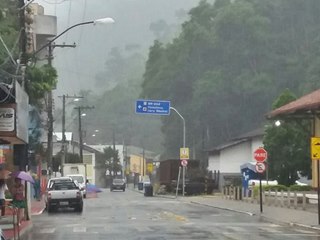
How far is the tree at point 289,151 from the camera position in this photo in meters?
45.4

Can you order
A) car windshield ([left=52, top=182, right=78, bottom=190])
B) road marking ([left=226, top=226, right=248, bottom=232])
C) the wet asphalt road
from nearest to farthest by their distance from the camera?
the wet asphalt road < road marking ([left=226, top=226, right=248, bottom=232]) < car windshield ([left=52, top=182, right=78, bottom=190])

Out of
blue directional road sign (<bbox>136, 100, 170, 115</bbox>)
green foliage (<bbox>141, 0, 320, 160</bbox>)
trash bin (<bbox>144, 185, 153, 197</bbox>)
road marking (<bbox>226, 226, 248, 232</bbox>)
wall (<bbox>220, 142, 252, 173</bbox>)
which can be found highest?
green foliage (<bbox>141, 0, 320, 160</bbox>)

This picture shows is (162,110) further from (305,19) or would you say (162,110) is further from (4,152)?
(305,19)

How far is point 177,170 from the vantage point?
63844 millimetres

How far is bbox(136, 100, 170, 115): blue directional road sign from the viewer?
5272 centimetres

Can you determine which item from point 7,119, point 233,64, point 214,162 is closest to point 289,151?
point 7,119

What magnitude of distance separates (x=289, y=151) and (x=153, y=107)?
1196 cm

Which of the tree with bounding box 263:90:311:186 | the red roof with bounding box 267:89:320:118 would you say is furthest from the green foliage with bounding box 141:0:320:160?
the red roof with bounding box 267:89:320:118

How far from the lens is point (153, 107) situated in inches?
2103

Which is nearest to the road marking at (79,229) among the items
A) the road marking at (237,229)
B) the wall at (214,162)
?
the road marking at (237,229)

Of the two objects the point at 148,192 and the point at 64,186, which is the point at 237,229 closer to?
the point at 64,186

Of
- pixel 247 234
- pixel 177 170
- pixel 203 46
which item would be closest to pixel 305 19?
pixel 203 46

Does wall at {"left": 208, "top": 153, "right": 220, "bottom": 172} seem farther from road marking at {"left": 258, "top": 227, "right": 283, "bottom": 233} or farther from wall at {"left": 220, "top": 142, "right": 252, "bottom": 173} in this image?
road marking at {"left": 258, "top": 227, "right": 283, "bottom": 233}

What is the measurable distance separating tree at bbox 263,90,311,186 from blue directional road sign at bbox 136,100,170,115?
28.7 feet
